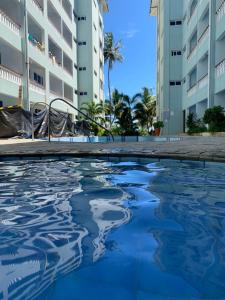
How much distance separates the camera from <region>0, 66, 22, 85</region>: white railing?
1677 cm

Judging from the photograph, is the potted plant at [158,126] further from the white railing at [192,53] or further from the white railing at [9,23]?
the white railing at [9,23]

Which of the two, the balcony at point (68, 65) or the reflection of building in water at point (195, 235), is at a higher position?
the balcony at point (68, 65)

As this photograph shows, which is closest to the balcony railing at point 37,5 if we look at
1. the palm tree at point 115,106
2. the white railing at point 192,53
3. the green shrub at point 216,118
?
the white railing at point 192,53

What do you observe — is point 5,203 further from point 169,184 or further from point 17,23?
point 17,23

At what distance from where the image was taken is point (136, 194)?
13.3 ft

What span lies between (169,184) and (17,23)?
725 inches

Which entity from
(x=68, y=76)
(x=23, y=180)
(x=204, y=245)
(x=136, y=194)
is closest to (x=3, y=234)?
(x=204, y=245)

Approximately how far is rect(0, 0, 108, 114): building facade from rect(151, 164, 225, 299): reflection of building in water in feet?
47.8

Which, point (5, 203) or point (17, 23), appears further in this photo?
point (17, 23)

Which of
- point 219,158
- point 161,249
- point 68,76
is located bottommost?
point 161,249

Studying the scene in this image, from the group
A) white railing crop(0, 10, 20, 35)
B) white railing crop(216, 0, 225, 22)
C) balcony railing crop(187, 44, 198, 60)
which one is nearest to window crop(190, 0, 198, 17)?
balcony railing crop(187, 44, 198, 60)

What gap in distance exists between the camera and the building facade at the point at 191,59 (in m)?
20.6

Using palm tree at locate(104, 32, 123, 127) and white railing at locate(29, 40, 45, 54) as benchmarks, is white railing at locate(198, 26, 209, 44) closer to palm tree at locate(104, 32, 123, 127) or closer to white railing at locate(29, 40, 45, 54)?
white railing at locate(29, 40, 45, 54)

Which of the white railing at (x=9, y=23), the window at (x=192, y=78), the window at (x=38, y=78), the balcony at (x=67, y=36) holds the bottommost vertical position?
the window at (x=38, y=78)
